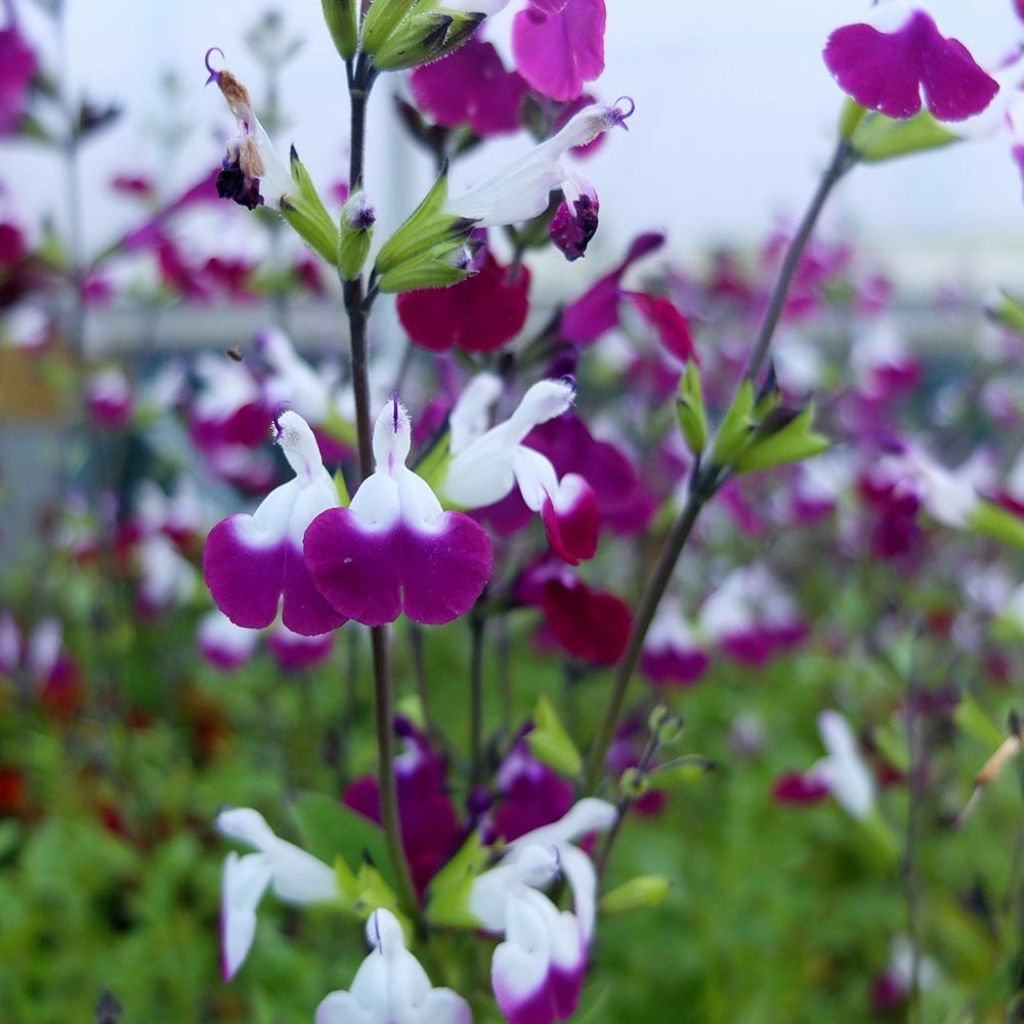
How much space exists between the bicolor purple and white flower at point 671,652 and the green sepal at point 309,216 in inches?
26.4

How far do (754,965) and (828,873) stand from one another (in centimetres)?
35

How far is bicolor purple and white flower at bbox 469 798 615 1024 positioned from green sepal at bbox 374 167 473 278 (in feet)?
0.99

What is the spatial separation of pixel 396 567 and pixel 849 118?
40 cm

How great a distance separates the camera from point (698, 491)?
66cm

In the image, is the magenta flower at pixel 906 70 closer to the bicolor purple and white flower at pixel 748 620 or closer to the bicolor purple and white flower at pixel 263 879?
the bicolor purple and white flower at pixel 263 879

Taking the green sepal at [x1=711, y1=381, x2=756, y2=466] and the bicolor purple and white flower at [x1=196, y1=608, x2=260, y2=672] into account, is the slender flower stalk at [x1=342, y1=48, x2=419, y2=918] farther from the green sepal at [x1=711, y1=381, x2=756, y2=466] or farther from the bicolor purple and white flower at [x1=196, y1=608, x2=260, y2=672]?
the bicolor purple and white flower at [x1=196, y1=608, x2=260, y2=672]

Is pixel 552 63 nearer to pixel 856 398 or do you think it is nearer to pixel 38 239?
pixel 38 239

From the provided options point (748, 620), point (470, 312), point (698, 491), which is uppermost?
point (470, 312)

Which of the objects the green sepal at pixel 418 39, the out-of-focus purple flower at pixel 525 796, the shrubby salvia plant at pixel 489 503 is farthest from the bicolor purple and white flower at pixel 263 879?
the green sepal at pixel 418 39

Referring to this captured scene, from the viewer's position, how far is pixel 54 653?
73.9 inches

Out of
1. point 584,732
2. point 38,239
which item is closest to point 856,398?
point 584,732

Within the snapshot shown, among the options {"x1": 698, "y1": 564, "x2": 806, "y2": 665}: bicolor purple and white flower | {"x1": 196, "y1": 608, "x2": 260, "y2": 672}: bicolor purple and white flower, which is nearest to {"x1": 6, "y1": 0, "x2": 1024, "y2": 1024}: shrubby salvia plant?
{"x1": 196, "y1": 608, "x2": 260, "y2": 672}: bicolor purple and white flower

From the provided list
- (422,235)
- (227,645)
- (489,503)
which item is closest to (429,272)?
(422,235)

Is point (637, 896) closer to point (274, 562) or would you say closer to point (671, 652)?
point (274, 562)
